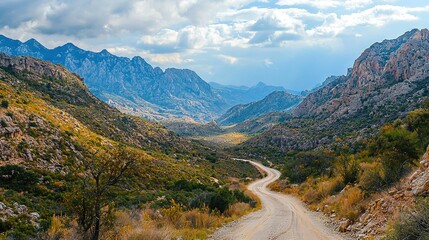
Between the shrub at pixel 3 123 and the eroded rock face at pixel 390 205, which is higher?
the shrub at pixel 3 123

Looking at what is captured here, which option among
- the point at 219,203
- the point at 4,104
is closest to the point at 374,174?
the point at 219,203

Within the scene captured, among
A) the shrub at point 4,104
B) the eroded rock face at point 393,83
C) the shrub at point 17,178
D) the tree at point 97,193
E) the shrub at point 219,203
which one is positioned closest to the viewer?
the tree at point 97,193

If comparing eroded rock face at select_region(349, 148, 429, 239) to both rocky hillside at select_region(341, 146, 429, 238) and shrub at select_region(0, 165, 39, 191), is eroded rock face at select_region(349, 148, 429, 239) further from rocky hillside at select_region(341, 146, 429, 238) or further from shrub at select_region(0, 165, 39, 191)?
shrub at select_region(0, 165, 39, 191)

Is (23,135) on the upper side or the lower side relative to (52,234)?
upper

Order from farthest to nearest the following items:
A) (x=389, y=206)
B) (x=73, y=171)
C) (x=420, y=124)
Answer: (x=73, y=171)
(x=420, y=124)
(x=389, y=206)

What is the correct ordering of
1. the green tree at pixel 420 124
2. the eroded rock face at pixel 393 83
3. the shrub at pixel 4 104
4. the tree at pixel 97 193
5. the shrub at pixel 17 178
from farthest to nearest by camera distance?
the eroded rock face at pixel 393 83
the shrub at pixel 4 104
the shrub at pixel 17 178
the green tree at pixel 420 124
the tree at pixel 97 193

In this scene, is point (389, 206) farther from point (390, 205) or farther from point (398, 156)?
Answer: point (398, 156)

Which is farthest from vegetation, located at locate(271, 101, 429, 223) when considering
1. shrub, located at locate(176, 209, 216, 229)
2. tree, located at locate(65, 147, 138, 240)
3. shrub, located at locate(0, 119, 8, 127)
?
shrub, located at locate(0, 119, 8, 127)

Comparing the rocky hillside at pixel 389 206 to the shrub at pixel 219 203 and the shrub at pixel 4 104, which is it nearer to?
the shrub at pixel 219 203

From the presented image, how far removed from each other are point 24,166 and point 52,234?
2305 cm

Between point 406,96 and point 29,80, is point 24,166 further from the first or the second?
point 406,96

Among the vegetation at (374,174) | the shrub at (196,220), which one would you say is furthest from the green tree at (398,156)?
the shrub at (196,220)

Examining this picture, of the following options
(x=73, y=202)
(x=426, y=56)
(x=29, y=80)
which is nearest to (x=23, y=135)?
(x=73, y=202)

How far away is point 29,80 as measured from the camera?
77.0m
